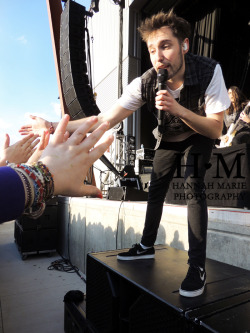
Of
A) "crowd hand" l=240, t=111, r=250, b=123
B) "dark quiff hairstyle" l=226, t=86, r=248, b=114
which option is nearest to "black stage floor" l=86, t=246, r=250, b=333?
"crowd hand" l=240, t=111, r=250, b=123

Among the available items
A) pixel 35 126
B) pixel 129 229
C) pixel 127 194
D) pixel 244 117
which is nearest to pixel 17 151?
pixel 35 126

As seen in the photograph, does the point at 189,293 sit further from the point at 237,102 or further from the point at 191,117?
the point at 237,102

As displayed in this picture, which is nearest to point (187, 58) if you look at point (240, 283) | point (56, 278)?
point (240, 283)

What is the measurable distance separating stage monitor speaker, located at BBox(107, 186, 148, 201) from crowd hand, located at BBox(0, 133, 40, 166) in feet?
7.55

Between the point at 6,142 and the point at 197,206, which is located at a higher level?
the point at 6,142

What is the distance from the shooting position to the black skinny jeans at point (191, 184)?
3.87 ft

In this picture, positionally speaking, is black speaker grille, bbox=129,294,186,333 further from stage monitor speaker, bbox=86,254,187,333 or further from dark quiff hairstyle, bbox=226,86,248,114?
dark quiff hairstyle, bbox=226,86,248,114

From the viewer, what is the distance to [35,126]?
1.26 meters

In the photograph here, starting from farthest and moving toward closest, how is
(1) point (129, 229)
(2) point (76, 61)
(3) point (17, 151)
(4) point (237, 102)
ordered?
(2) point (76, 61), (4) point (237, 102), (1) point (129, 229), (3) point (17, 151)

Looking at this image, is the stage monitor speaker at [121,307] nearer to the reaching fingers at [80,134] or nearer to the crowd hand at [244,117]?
the reaching fingers at [80,134]

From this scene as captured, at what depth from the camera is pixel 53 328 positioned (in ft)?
6.69

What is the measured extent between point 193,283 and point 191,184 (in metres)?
0.47

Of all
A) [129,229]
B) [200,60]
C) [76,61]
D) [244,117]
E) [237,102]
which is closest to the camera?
[200,60]

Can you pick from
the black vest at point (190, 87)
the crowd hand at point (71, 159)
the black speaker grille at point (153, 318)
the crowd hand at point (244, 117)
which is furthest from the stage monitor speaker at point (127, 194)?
the crowd hand at point (71, 159)
